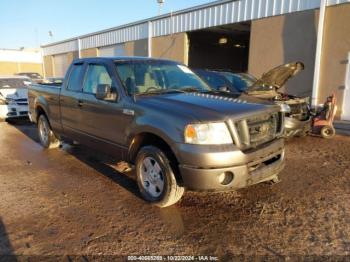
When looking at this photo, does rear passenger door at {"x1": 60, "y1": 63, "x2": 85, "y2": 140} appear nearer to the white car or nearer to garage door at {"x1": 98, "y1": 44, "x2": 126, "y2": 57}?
the white car

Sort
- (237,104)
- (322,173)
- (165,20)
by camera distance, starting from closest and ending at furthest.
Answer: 1. (237,104)
2. (322,173)
3. (165,20)

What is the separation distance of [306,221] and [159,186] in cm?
178

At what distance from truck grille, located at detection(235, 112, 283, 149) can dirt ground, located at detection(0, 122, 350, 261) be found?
2.88ft

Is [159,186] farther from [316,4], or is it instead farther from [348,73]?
[316,4]

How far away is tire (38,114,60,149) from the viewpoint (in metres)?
7.02

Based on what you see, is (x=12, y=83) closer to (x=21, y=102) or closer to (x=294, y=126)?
(x=21, y=102)

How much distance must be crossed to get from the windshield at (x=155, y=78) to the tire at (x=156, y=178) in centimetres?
94

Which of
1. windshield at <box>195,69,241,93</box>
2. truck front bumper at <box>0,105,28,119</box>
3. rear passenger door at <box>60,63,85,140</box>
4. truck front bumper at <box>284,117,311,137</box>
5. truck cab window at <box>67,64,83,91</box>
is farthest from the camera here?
truck front bumper at <box>0,105,28,119</box>

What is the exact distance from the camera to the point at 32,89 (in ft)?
24.6

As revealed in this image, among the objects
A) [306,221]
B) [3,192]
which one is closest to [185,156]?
[306,221]

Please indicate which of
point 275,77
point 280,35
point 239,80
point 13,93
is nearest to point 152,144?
point 275,77

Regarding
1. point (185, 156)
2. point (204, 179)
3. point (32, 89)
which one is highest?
point (32, 89)

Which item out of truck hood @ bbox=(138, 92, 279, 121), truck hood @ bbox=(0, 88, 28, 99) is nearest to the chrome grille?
truck hood @ bbox=(138, 92, 279, 121)

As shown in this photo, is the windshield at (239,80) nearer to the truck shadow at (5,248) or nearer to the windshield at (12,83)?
the truck shadow at (5,248)
